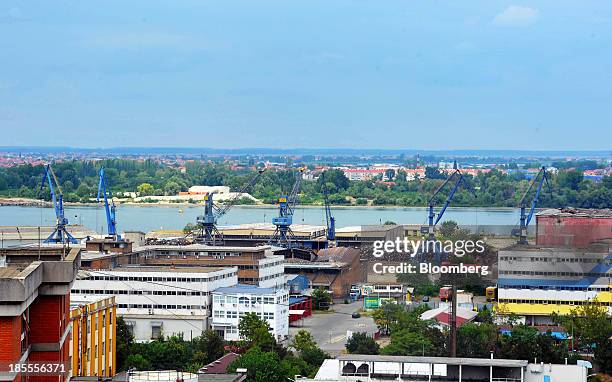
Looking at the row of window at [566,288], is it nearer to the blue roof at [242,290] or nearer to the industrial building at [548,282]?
the industrial building at [548,282]

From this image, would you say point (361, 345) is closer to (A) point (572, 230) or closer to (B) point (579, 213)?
(A) point (572, 230)

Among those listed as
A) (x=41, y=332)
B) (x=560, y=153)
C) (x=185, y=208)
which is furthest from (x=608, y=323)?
(x=560, y=153)

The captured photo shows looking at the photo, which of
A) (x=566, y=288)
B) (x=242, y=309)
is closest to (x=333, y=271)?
(x=566, y=288)

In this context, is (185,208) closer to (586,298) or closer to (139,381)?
(586,298)

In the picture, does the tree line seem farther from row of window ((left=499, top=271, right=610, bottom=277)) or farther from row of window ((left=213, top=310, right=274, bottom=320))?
row of window ((left=213, top=310, right=274, bottom=320))

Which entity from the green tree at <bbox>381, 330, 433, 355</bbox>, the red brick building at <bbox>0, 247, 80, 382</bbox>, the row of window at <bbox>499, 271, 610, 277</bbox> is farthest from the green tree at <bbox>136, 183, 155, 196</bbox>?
the red brick building at <bbox>0, 247, 80, 382</bbox>

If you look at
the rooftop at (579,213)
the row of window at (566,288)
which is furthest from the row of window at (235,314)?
the rooftop at (579,213)
